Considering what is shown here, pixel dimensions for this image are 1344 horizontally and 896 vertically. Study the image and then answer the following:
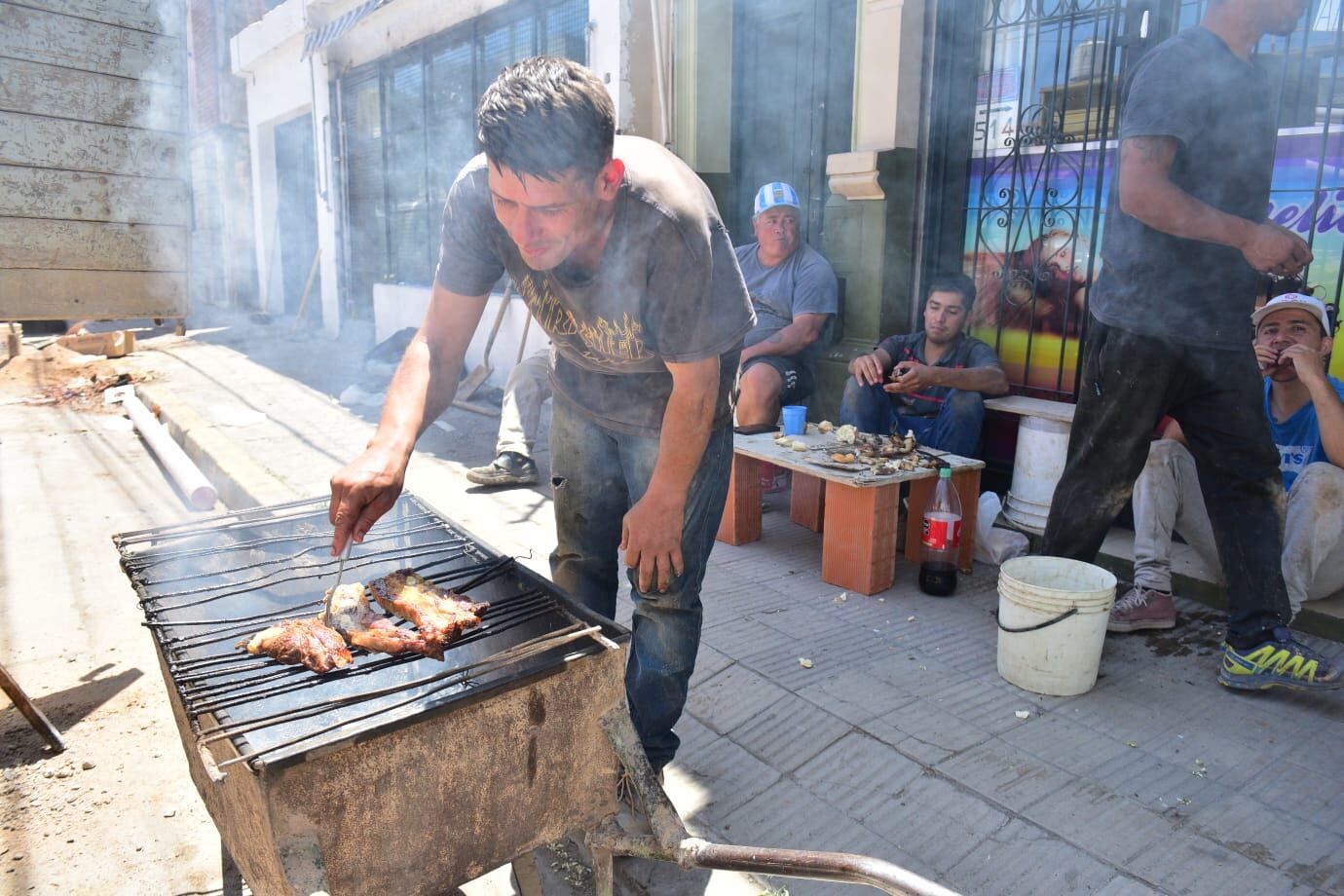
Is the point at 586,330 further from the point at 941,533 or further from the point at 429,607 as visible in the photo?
the point at 941,533

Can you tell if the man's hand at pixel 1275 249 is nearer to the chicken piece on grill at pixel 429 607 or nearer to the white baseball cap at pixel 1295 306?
the white baseball cap at pixel 1295 306

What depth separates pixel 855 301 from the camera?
579 cm

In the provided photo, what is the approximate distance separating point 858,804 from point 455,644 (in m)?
1.45

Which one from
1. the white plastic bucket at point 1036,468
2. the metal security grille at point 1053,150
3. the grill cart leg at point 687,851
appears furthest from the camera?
the white plastic bucket at point 1036,468

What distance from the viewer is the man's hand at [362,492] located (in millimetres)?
2043

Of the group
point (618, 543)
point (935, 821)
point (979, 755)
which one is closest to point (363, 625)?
point (618, 543)

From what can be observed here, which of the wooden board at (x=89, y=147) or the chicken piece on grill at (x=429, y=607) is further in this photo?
the wooden board at (x=89, y=147)

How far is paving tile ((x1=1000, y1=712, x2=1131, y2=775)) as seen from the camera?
9.70ft

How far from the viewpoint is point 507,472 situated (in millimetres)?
6145

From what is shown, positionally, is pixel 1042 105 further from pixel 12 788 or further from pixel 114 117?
pixel 12 788

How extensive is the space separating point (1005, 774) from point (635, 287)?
200 cm

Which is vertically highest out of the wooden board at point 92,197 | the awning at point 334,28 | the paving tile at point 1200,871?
the awning at point 334,28

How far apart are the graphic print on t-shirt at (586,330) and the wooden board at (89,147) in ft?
7.27

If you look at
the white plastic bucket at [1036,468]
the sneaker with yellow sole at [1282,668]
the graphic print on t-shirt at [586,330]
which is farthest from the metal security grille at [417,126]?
the sneaker with yellow sole at [1282,668]
